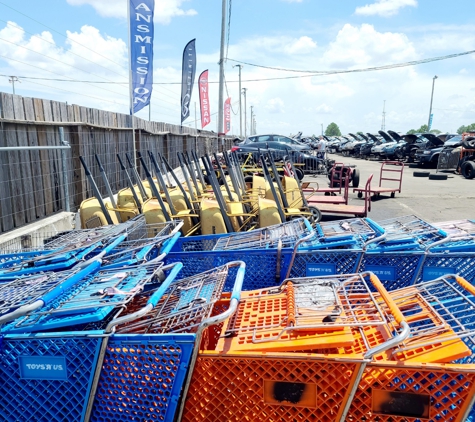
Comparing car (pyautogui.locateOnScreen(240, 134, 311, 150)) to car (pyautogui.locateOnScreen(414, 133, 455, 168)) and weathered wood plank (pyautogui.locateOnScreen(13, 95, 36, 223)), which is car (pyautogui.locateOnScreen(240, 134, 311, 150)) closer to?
car (pyautogui.locateOnScreen(414, 133, 455, 168))

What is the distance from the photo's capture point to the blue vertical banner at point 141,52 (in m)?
8.22

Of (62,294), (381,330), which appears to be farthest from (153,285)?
(381,330)

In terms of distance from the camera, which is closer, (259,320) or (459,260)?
(259,320)

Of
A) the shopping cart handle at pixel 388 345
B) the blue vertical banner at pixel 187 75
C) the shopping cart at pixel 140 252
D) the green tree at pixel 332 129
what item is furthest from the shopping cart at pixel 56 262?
the green tree at pixel 332 129

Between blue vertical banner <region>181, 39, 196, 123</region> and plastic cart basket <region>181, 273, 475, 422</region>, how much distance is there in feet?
47.3

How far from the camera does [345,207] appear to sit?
8.52 m

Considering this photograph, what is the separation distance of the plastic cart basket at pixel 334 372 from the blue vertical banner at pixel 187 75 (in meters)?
14.4

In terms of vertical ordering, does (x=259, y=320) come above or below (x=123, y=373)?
above

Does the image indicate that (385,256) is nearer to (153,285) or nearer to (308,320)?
(308,320)

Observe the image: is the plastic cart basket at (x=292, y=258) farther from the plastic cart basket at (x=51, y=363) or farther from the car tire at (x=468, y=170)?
the car tire at (x=468, y=170)

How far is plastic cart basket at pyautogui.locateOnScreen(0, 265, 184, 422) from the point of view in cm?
218

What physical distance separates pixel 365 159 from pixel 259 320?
3233cm

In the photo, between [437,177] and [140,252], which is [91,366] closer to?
[140,252]

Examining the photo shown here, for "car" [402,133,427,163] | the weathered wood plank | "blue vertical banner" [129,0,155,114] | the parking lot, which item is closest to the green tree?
"car" [402,133,427,163]
